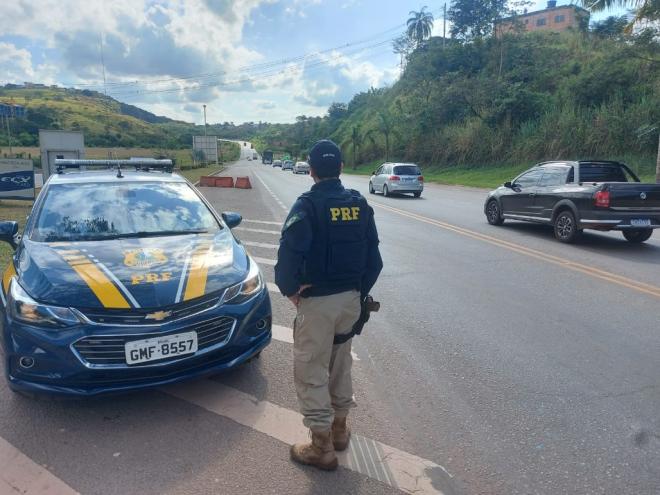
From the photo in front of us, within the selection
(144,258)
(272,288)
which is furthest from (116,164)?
(144,258)

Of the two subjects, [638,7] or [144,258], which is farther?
[638,7]

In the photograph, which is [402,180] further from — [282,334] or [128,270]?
[128,270]

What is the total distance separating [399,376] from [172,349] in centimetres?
181

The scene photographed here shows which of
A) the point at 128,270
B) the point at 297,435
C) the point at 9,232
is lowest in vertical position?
the point at 297,435

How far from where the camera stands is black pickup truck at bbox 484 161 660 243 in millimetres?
9125

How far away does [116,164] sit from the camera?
240 inches

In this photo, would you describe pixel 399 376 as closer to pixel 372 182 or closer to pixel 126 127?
pixel 372 182

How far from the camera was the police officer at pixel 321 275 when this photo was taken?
2.67 metres

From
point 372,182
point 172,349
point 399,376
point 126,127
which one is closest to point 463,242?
point 399,376

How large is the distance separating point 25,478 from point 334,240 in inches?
84.2

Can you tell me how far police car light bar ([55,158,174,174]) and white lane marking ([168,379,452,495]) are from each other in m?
3.42

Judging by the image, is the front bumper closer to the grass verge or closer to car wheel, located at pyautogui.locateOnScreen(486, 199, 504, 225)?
car wheel, located at pyautogui.locateOnScreen(486, 199, 504, 225)

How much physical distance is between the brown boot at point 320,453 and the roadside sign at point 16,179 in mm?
14944

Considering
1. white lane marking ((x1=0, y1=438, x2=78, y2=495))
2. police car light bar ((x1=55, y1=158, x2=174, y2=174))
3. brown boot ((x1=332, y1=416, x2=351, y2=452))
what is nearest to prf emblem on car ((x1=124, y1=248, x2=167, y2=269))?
white lane marking ((x1=0, y1=438, x2=78, y2=495))
